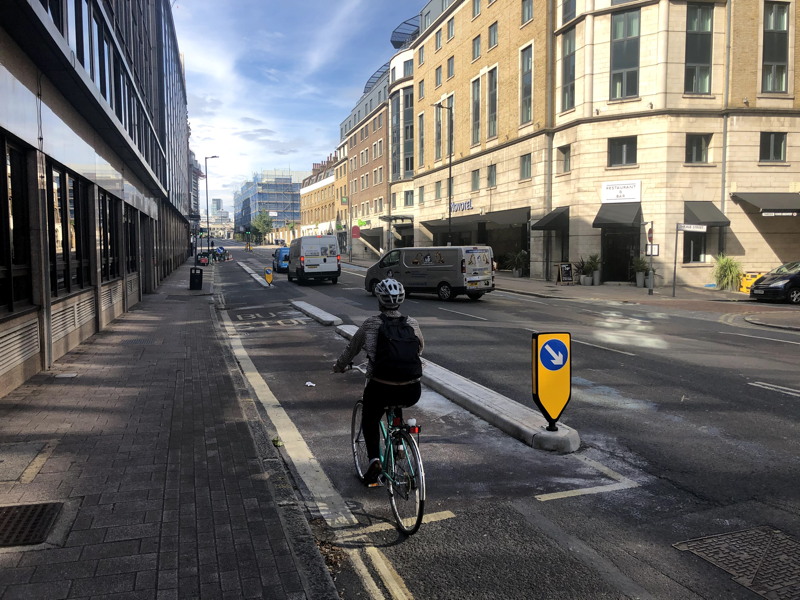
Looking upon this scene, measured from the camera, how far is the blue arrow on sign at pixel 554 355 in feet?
19.5

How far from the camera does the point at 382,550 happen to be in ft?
12.9

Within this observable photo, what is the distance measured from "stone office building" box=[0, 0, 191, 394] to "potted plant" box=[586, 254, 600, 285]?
21.4 meters

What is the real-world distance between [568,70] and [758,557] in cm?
3219

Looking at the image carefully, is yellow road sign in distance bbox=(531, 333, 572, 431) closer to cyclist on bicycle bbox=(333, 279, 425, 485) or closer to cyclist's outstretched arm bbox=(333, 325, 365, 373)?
cyclist on bicycle bbox=(333, 279, 425, 485)

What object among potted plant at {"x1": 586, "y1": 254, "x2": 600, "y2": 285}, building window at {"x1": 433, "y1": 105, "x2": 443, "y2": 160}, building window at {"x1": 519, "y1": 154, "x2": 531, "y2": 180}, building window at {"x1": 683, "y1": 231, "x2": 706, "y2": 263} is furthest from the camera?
building window at {"x1": 433, "y1": 105, "x2": 443, "y2": 160}

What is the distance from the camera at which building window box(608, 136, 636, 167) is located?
29672mm

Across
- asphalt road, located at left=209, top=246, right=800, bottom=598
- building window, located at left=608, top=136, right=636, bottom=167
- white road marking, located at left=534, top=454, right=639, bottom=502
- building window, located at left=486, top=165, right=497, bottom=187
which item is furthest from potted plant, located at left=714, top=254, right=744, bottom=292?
white road marking, located at left=534, top=454, right=639, bottom=502

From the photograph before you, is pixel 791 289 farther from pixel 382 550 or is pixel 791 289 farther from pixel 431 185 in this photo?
pixel 431 185

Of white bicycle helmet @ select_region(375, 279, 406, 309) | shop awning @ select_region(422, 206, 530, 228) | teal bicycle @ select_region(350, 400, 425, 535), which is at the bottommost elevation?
teal bicycle @ select_region(350, 400, 425, 535)

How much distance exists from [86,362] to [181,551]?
25.0 ft

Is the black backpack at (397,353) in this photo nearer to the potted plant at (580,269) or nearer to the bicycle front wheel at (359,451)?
the bicycle front wheel at (359,451)

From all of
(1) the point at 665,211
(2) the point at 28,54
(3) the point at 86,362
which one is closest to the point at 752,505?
(3) the point at 86,362

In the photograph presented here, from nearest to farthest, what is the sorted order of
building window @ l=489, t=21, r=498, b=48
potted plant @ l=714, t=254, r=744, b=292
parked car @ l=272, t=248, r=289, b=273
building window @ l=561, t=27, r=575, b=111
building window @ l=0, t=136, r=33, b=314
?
building window @ l=0, t=136, r=33, b=314, potted plant @ l=714, t=254, r=744, b=292, building window @ l=561, t=27, r=575, b=111, building window @ l=489, t=21, r=498, b=48, parked car @ l=272, t=248, r=289, b=273

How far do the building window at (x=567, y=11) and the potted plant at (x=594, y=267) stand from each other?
506 inches
